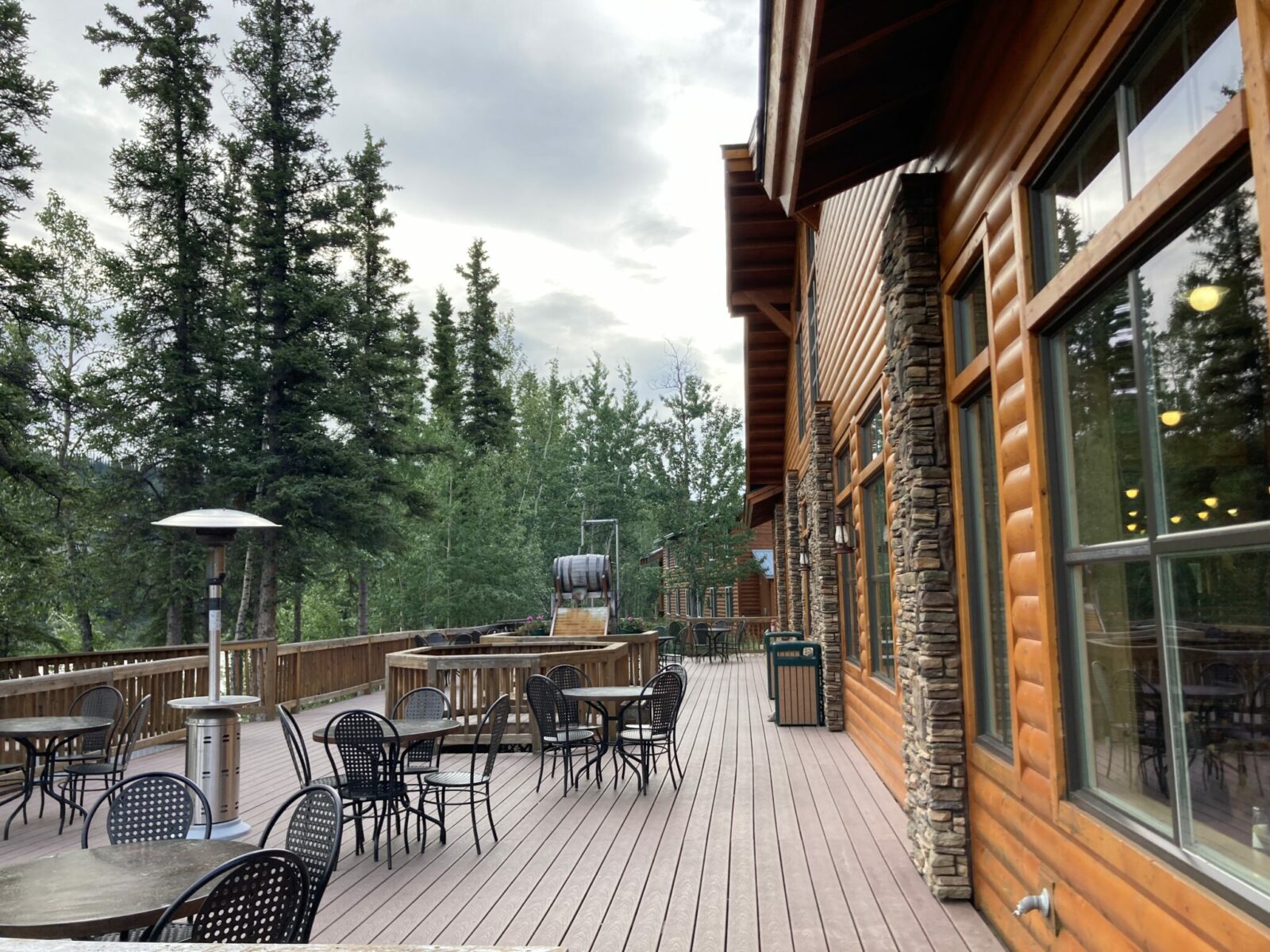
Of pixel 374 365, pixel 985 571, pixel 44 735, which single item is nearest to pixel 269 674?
pixel 44 735

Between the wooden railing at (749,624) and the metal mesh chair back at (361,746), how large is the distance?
17720mm

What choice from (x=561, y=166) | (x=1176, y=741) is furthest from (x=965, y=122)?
(x=561, y=166)

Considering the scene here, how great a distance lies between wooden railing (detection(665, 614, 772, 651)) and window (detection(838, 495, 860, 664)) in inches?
506

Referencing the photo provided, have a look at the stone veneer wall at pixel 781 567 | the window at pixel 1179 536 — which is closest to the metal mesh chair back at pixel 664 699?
the window at pixel 1179 536

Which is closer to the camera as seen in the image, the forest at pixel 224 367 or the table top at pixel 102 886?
the table top at pixel 102 886

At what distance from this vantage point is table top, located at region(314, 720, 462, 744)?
18.2 feet

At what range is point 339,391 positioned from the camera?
19703 mm

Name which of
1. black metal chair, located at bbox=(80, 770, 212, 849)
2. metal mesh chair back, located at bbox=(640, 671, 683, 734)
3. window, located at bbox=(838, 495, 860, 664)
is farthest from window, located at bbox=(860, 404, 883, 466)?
black metal chair, located at bbox=(80, 770, 212, 849)

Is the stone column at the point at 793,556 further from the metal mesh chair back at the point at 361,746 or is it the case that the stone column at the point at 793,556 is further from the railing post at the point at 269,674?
the metal mesh chair back at the point at 361,746

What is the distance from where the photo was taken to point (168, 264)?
18750 millimetres

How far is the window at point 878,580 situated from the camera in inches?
283

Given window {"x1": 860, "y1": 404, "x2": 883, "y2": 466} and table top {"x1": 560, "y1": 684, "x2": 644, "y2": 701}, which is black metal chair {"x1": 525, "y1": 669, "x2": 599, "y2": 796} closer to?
table top {"x1": 560, "y1": 684, "x2": 644, "y2": 701}

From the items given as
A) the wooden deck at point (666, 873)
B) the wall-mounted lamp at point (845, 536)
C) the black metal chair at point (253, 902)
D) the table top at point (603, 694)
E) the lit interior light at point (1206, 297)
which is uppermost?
the lit interior light at point (1206, 297)

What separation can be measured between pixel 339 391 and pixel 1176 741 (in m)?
19.3
